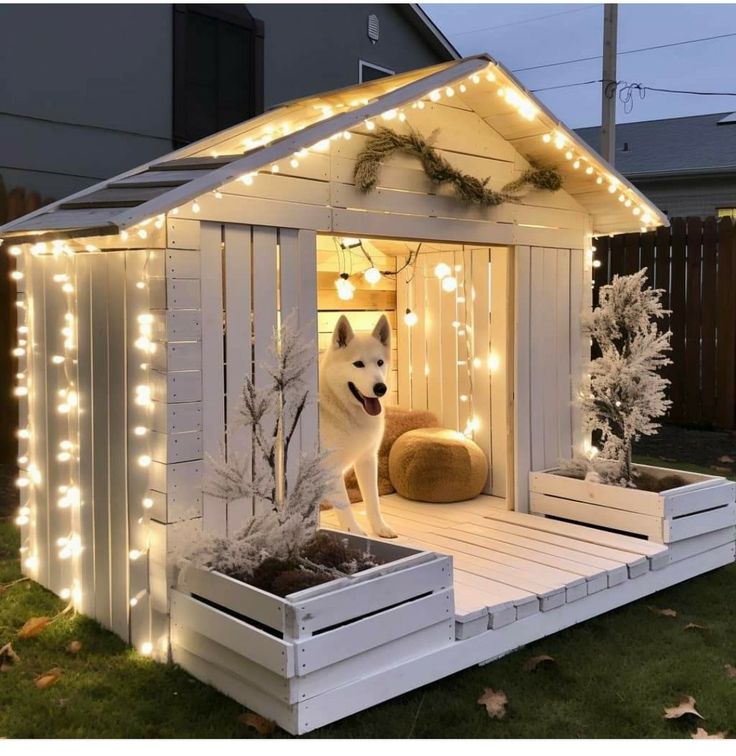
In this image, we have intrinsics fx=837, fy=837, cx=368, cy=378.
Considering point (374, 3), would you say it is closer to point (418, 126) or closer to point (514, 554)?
point (418, 126)

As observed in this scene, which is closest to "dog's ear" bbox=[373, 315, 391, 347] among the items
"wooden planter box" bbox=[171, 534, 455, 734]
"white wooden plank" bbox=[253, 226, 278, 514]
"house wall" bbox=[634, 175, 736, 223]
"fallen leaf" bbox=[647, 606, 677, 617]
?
"white wooden plank" bbox=[253, 226, 278, 514]

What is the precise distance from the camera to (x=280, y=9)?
36.3ft

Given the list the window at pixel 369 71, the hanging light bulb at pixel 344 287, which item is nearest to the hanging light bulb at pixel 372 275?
the hanging light bulb at pixel 344 287

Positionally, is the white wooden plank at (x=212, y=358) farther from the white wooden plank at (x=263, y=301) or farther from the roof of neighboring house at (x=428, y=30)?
the roof of neighboring house at (x=428, y=30)

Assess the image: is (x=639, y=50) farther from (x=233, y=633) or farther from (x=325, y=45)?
(x=233, y=633)

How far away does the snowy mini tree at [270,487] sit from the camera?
3600 millimetres

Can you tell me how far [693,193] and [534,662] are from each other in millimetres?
14043

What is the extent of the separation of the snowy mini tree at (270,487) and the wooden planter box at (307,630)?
0.12 metres

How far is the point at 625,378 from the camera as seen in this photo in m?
5.36

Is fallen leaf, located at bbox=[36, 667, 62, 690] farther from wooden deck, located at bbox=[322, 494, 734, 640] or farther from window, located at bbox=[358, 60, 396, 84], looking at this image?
window, located at bbox=[358, 60, 396, 84]

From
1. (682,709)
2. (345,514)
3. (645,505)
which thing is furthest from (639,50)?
Result: (682,709)

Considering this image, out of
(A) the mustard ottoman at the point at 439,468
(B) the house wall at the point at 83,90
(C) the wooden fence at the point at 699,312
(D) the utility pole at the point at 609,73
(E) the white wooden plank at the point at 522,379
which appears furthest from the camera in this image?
(D) the utility pole at the point at 609,73

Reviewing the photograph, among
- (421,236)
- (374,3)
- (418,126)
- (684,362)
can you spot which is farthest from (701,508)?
(374,3)

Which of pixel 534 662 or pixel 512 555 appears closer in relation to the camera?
pixel 534 662
